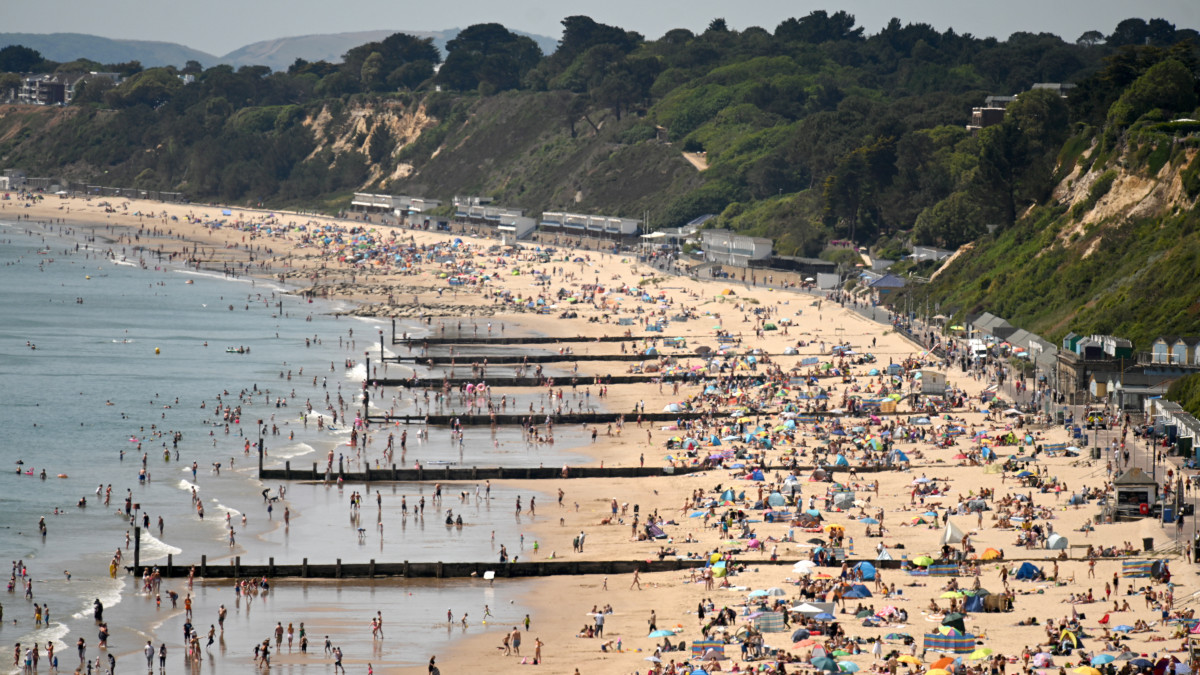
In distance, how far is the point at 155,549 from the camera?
3716cm

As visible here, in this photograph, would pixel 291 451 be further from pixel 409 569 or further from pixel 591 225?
pixel 591 225

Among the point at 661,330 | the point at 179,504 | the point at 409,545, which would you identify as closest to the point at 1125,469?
the point at 409,545

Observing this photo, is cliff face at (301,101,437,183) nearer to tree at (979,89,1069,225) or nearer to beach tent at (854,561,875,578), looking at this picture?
tree at (979,89,1069,225)

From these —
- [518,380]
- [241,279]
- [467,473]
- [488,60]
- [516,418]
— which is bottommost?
[467,473]

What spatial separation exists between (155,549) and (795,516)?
698 inches

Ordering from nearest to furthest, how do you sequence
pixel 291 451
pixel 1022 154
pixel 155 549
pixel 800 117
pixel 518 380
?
pixel 155 549 < pixel 291 451 < pixel 518 380 < pixel 1022 154 < pixel 800 117

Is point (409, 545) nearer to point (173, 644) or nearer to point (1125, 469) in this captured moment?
point (173, 644)

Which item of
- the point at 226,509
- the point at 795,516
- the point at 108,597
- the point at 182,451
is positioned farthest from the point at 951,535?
the point at 182,451

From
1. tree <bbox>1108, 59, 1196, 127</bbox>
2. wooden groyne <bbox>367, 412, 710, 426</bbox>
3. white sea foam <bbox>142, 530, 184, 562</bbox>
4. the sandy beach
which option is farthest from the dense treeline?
white sea foam <bbox>142, 530, 184, 562</bbox>

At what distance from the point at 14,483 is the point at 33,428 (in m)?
9.58

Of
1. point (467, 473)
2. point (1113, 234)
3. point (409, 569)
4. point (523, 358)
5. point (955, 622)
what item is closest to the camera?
point (955, 622)

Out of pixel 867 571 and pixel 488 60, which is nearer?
pixel 867 571

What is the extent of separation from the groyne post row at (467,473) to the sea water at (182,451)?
0.63 meters

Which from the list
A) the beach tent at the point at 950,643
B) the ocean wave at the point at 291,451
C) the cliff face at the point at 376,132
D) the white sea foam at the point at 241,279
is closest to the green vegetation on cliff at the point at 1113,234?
the beach tent at the point at 950,643
